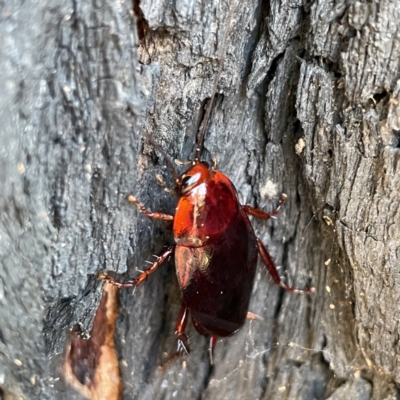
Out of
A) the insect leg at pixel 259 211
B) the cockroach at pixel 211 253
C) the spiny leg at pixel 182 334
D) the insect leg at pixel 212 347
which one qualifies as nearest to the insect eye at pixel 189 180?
the cockroach at pixel 211 253

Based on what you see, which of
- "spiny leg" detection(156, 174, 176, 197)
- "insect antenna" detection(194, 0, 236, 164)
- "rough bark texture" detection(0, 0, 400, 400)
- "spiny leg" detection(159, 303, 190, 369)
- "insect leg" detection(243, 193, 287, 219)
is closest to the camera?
"rough bark texture" detection(0, 0, 400, 400)

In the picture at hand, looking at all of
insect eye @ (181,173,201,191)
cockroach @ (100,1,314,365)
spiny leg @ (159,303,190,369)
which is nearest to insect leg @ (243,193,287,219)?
cockroach @ (100,1,314,365)

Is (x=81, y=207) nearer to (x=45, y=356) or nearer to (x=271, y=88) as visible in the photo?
(x=45, y=356)

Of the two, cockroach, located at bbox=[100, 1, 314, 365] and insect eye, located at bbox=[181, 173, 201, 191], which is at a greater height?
insect eye, located at bbox=[181, 173, 201, 191]

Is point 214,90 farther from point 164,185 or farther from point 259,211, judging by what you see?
point 259,211

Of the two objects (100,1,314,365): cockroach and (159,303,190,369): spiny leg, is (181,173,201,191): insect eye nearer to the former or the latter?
(100,1,314,365): cockroach

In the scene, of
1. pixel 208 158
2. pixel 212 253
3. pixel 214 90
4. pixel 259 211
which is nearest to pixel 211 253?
pixel 212 253

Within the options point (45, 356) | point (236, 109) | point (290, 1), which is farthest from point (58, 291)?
point (290, 1)
